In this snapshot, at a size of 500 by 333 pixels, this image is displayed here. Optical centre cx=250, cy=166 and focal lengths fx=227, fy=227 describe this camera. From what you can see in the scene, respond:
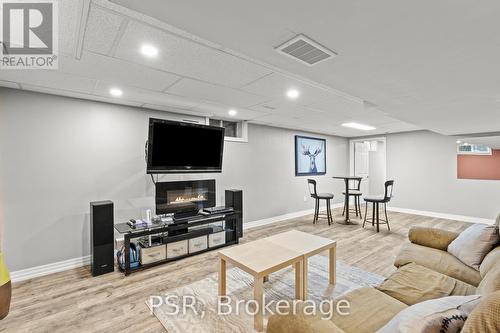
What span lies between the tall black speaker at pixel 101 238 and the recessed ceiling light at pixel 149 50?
2.05 meters

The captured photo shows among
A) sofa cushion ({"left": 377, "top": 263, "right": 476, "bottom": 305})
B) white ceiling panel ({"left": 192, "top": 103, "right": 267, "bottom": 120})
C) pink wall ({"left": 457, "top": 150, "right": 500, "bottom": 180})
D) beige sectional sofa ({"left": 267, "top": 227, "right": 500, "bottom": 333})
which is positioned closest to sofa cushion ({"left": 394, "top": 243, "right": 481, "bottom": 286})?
beige sectional sofa ({"left": 267, "top": 227, "right": 500, "bottom": 333})

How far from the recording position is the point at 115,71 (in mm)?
2318

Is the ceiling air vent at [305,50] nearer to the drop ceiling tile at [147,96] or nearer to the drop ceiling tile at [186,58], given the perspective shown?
the drop ceiling tile at [186,58]

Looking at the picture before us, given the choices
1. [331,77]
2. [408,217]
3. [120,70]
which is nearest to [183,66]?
[120,70]

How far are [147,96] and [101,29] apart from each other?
1594mm

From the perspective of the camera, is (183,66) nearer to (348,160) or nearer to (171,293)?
(171,293)

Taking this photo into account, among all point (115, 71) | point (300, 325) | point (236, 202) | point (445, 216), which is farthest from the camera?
point (445, 216)

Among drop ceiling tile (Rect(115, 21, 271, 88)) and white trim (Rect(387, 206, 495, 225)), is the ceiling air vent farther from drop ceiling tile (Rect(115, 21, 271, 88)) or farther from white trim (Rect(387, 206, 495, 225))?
white trim (Rect(387, 206, 495, 225))

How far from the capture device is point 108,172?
3.43 metres

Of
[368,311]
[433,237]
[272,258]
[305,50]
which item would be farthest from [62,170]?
[433,237]

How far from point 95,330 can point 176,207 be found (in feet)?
6.12

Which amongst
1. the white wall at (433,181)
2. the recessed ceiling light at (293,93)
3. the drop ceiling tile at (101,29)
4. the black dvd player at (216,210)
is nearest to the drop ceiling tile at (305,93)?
the recessed ceiling light at (293,93)

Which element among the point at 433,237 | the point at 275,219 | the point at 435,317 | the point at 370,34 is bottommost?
the point at 275,219

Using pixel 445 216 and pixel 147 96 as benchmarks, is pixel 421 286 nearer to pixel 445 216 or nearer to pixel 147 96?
pixel 147 96
